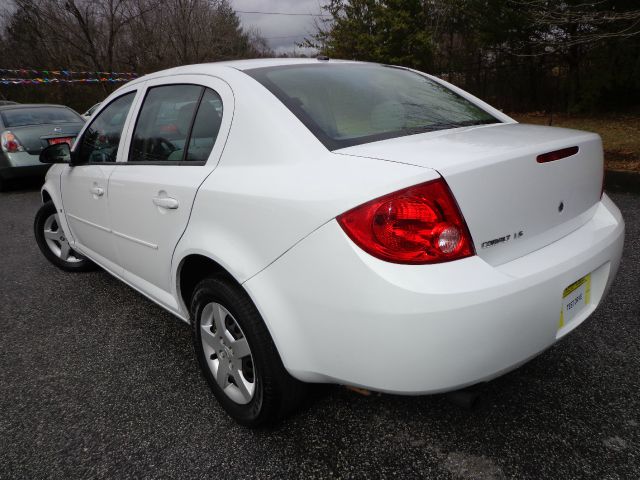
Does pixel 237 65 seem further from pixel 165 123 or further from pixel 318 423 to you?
pixel 318 423

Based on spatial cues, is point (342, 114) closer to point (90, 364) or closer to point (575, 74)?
point (90, 364)

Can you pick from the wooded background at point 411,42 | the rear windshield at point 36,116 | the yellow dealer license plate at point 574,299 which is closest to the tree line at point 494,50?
the wooded background at point 411,42

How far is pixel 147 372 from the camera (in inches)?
96.6

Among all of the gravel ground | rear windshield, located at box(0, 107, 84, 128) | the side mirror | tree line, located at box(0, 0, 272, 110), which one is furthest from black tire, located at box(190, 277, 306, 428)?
tree line, located at box(0, 0, 272, 110)

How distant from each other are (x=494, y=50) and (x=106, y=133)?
16.0 meters

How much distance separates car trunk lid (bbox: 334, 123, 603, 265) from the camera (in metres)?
1.46

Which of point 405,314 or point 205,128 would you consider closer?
point 405,314

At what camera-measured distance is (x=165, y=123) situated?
239cm

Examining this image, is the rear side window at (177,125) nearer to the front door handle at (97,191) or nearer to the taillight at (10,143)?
the front door handle at (97,191)

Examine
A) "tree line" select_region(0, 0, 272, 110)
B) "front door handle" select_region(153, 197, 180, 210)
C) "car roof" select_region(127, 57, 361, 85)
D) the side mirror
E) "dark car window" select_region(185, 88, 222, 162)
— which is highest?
"tree line" select_region(0, 0, 272, 110)

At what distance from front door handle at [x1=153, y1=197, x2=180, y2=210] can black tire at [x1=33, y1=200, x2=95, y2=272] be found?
216 cm

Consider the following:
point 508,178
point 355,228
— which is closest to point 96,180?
point 355,228

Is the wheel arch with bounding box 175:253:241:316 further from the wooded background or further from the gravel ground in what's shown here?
Answer: the wooded background

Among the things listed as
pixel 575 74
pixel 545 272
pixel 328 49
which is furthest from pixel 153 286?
pixel 328 49
